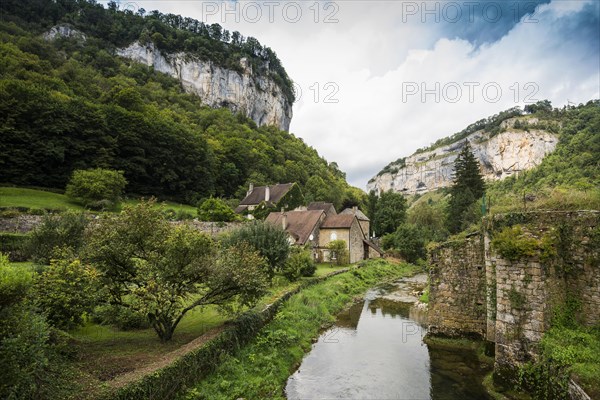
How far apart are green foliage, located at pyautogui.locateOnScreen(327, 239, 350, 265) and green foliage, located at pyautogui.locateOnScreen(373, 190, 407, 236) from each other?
2230 cm

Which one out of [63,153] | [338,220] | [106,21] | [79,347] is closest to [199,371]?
[79,347]

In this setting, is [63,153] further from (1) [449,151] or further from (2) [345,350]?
(1) [449,151]

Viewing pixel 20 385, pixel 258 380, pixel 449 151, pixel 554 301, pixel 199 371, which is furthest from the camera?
pixel 449 151

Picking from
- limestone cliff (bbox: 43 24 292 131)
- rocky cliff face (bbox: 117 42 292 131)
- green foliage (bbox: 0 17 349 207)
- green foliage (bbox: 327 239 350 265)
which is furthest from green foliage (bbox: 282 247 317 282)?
limestone cliff (bbox: 43 24 292 131)

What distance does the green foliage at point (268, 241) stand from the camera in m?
23.6

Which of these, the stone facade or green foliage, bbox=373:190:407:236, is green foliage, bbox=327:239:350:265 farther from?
the stone facade

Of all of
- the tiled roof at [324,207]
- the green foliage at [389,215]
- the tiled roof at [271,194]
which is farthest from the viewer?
the green foliage at [389,215]

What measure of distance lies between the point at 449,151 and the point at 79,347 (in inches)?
8436

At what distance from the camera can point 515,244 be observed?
9062mm

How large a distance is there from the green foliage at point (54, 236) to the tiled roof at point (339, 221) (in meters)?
27.2

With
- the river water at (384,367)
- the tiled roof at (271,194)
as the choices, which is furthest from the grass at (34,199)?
the tiled roof at (271,194)

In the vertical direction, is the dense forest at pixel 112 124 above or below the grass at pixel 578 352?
above

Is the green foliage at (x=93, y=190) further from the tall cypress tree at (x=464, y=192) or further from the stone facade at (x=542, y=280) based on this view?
the tall cypress tree at (x=464, y=192)

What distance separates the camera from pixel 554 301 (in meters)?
8.66
